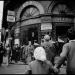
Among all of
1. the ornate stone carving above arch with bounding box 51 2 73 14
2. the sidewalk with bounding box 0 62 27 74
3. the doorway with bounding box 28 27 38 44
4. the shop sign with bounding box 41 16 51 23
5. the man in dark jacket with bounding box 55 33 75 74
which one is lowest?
the sidewalk with bounding box 0 62 27 74

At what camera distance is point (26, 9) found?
20109 mm

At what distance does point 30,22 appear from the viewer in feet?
62.7

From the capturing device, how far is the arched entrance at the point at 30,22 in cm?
1834

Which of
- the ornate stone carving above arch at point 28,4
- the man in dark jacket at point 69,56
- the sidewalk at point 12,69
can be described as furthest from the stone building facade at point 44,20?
the man in dark jacket at point 69,56

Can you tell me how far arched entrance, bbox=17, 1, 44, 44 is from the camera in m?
18.3

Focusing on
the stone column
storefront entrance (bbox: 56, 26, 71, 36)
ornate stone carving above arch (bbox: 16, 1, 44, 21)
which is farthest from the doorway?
storefront entrance (bbox: 56, 26, 71, 36)

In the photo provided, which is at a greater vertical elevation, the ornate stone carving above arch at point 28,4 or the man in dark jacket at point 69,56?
the ornate stone carving above arch at point 28,4

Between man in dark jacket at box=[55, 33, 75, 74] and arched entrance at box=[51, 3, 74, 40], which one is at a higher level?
arched entrance at box=[51, 3, 74, 40]

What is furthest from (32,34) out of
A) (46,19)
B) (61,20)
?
(61,20)

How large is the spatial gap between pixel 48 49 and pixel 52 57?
0.33 m

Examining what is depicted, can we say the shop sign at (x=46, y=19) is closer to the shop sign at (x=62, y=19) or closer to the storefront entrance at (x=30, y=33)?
the shop sign at (x=62, y=19)

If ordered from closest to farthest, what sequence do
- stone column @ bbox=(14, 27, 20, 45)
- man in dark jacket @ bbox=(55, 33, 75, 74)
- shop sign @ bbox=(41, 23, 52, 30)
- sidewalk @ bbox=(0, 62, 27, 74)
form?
1. man in dark jacket @ bbox=(55, 33, 75, 74)
2. sidewalk @ bbox=(0, 62, 27, 74)
3. shop sign @ bbox=(41, 23, 52, 30)
4. stone column @ bbox=(14, 27, 20, 45)

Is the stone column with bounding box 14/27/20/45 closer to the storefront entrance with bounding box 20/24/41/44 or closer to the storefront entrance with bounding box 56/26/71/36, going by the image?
the storefront entrance with bounding box 20/24/41/44

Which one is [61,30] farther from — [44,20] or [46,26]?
[44,20]
